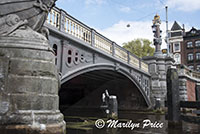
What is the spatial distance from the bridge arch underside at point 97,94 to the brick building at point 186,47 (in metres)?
24.4

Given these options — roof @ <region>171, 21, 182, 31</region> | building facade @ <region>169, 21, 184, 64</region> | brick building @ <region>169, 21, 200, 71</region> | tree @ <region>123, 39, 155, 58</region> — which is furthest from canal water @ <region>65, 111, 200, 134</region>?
roof @ <region>171, 21, 182, 31</region>

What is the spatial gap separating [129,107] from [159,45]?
7.26 meters

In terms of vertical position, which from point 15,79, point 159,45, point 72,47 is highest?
point 159,45

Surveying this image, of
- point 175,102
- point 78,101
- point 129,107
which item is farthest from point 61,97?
point 175,102

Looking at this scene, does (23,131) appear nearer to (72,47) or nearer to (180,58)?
(72,47)

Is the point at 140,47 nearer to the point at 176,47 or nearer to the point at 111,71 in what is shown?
the point at 176,47

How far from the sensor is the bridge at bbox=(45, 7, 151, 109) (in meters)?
8.38

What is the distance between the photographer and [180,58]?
4381cm

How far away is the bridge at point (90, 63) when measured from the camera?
8383 millimetres

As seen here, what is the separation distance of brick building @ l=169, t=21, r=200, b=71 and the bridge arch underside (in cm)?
2444

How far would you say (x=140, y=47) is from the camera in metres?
43.4

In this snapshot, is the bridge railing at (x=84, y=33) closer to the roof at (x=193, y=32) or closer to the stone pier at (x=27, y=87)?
the stone pier at (x=27, y=87)

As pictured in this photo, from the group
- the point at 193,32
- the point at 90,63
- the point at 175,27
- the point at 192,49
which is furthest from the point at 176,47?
the point at 90,63

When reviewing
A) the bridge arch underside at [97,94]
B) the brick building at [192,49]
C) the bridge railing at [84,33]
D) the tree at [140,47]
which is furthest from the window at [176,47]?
the bridge railing at [84,33]
